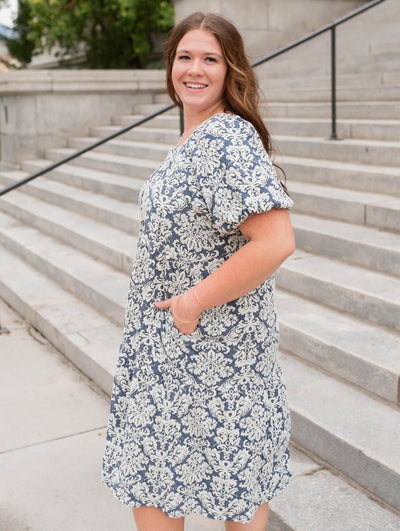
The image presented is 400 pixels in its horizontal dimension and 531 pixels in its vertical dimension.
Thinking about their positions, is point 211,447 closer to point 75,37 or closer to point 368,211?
point 368,211

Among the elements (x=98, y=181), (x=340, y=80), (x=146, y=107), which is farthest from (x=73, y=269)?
(x=146, y=107)

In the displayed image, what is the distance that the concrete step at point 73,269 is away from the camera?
5.01 meters

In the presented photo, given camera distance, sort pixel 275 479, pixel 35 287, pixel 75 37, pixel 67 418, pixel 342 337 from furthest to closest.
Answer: pixel 75 37, pixel 35 287, pixel 67 418, pixel 342 337, pixel 275 479

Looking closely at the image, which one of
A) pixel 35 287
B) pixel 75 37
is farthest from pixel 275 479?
pixel 75 37

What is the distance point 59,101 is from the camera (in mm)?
A: 10078

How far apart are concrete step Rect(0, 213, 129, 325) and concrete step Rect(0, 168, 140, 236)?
0.47 metres

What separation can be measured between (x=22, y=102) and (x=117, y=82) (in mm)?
1431

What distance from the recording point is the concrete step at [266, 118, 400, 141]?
18.8ft

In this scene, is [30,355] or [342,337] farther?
[30,355]

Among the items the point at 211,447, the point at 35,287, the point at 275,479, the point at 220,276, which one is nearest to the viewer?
the point at 220,276

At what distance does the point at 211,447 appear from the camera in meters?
1.79

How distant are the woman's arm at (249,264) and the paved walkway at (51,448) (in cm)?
148

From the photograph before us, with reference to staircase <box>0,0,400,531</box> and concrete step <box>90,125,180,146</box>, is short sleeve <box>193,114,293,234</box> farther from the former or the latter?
concrete step <box>90,125,180,146</box>

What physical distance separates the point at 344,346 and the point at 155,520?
1719mm
